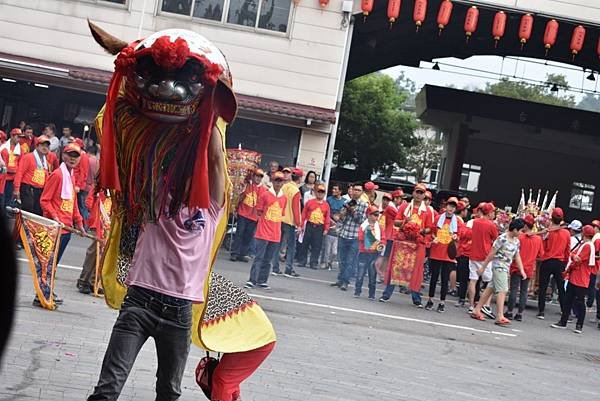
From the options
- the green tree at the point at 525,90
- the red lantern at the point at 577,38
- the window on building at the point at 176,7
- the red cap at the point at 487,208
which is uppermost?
the green tree at the point at 525,90

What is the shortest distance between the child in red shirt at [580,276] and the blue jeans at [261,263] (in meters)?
4.69

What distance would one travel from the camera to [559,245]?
1698 cm

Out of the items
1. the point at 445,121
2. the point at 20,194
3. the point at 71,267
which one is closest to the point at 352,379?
the point at 71,267

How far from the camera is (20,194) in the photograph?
51.5 ft

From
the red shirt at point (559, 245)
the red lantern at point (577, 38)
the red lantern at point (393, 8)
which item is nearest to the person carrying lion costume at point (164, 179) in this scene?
the red shirt at point (559, 245)

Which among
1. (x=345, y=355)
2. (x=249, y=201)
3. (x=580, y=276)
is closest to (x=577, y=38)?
(x=580, y=276)

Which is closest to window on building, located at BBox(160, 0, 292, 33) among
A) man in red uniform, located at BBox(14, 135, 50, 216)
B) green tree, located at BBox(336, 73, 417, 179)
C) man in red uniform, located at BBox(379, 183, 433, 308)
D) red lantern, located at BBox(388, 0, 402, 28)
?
red lantern, located at BBox(388, 0, 402, 28)

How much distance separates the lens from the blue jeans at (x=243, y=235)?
18.9m

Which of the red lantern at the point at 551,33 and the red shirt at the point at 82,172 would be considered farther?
the red lantern at the point at 551,33

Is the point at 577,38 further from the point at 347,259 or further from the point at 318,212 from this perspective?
the point at 347,259

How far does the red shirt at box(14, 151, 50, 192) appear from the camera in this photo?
15656mm

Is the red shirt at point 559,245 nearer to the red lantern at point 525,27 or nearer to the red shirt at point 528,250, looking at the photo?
the red shirt at point 528,250

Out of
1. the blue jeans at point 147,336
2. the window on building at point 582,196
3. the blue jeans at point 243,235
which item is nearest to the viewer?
the blue jeans at point 147,336

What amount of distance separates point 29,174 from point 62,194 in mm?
5326
